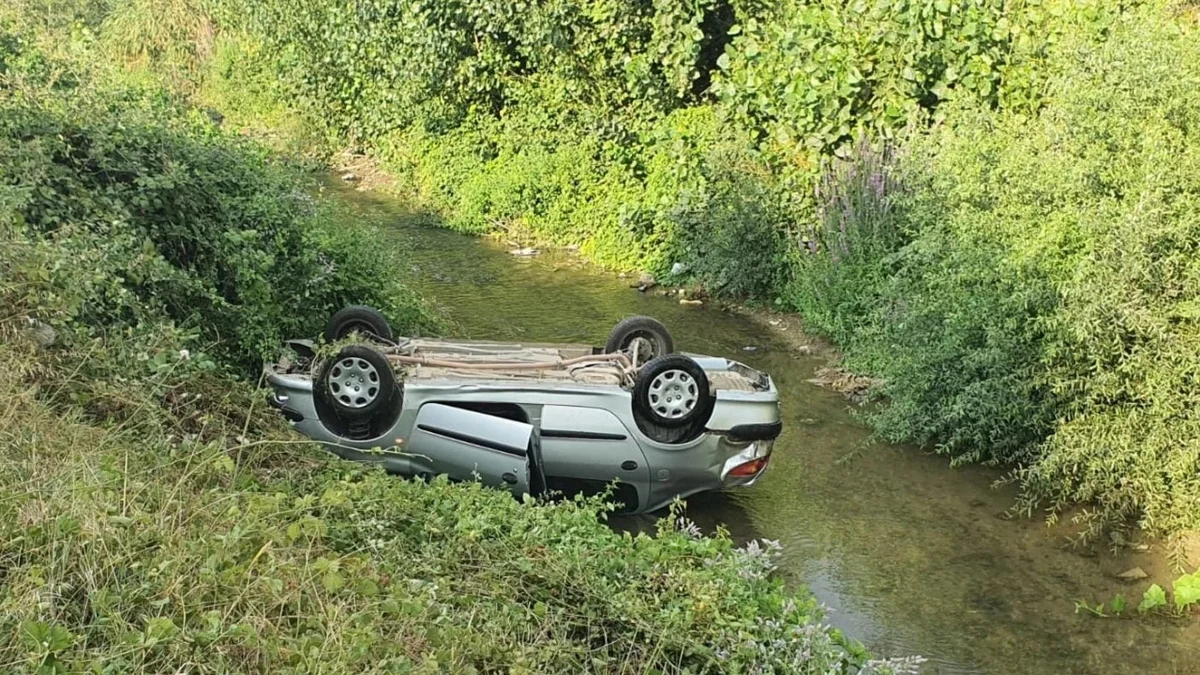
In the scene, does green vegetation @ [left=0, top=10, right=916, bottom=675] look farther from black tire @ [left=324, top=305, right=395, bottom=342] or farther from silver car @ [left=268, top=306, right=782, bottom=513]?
silver car @ [left=268, top=306, right=782, bottom=513]

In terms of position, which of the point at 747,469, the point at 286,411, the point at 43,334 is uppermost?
the point at 43,334

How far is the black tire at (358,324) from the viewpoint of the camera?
30.0ft

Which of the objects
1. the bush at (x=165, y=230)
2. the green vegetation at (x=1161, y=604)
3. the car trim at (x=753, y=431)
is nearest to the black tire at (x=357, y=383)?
the bush at (x=165, y=230)

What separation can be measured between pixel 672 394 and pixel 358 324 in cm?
293

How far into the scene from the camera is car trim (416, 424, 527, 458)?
749 cm

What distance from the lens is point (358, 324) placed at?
9.19 meters

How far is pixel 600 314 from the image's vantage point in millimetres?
14344

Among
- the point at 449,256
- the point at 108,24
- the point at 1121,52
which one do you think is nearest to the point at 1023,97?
the point at 1121,52

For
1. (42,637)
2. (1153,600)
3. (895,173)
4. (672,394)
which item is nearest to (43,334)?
(42,637)

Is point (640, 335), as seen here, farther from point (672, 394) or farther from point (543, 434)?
point (543, 434)

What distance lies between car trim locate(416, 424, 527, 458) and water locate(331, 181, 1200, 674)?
130 centimetres

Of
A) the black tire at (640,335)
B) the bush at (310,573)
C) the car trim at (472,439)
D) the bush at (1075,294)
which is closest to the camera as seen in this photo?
the bush at (310,573)

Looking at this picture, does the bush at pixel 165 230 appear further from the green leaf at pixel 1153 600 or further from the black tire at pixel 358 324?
the green leaf at pixel 1153 600

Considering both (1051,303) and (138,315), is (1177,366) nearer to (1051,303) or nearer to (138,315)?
(1051,303)
